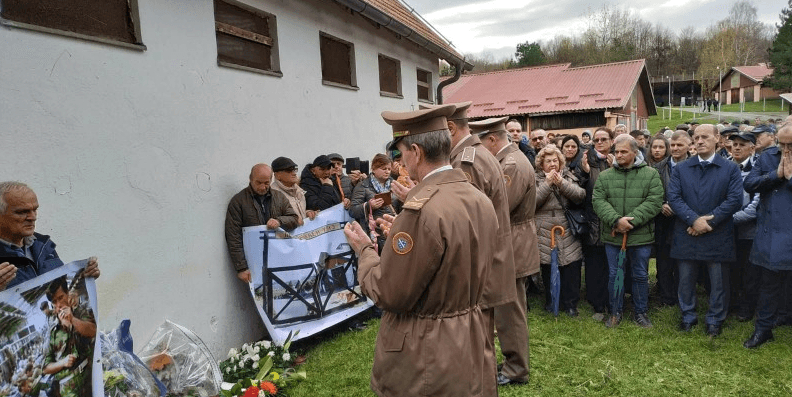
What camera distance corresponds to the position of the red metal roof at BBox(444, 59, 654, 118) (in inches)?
949

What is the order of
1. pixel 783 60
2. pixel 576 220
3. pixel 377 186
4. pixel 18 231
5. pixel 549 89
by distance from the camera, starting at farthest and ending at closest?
pixel 783 60
pixel 549 89
pixel 377 186
pixel 576 220
pixel 18 231

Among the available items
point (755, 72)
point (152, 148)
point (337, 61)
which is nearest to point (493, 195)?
point (152, 148)

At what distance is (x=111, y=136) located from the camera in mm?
3604

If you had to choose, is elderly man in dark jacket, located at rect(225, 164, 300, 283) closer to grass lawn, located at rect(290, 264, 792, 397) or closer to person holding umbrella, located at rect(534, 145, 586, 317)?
grass lawn, located at rect(290, 264, 792, 397)

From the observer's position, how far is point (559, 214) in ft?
19.1

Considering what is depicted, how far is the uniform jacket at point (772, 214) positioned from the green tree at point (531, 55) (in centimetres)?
4511

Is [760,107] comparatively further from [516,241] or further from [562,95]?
[516,241]

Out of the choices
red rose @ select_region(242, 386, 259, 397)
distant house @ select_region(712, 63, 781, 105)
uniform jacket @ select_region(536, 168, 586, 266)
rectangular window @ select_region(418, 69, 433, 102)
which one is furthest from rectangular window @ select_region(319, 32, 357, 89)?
distant house @ select_region(712, 63, 781, 105)

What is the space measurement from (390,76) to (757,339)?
6760 mm

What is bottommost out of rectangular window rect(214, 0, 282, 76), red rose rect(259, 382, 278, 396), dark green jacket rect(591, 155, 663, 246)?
red rose rect(259, 382, 278, 396)

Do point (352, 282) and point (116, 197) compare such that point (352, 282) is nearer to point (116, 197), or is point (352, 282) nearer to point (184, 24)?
point (116, 197)

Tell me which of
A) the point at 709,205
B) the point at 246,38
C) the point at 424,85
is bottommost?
the point at 709,205

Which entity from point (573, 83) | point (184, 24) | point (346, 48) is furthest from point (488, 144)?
point (573, 83)

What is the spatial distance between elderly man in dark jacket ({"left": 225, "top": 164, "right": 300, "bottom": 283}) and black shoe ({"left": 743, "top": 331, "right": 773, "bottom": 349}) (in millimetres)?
4517
